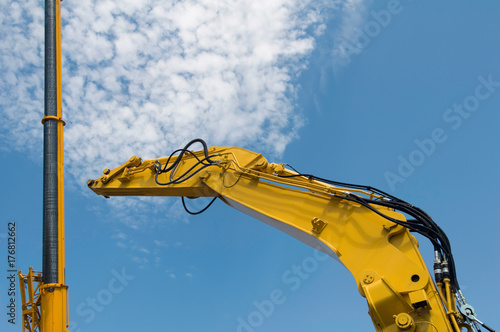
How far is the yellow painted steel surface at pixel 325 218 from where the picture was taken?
4770 mm

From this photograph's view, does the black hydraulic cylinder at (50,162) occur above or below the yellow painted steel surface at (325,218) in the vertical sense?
above

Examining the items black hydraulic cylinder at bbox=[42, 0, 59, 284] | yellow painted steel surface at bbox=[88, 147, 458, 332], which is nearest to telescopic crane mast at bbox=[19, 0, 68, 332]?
black hydraulic cylinder at bbox=[42, 0, 59, 284]

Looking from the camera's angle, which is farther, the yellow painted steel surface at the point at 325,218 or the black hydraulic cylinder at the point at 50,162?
the black hydraulic cylinder at the point at 50,162

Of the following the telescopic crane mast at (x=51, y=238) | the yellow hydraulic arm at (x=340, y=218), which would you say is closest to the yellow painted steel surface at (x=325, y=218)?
the yellow hydraulic arm at (x=340, y=218)

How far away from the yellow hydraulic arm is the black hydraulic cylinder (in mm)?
728

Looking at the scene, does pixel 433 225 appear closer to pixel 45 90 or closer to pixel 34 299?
pixel 34 299

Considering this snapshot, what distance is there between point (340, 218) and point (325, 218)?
0.19 meters

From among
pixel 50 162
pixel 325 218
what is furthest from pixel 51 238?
pixel 325 218

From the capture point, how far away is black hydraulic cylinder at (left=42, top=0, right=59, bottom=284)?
7.64 meters

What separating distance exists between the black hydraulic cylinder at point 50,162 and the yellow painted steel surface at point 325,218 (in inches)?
27.1

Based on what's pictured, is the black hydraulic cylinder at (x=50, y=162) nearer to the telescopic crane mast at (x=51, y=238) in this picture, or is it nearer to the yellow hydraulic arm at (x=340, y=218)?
the telescopic crane mast at (x=51, y=238)

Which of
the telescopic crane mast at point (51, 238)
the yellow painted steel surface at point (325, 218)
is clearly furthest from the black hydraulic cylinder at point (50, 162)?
the yellow painted steel surface at point (325, 218)

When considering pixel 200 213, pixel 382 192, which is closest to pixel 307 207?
pixel 382 192

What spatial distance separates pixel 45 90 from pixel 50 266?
3278 mm
